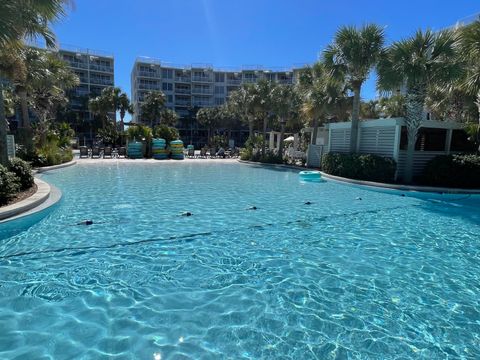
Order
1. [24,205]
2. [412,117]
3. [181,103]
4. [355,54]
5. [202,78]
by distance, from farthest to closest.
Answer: [181,103] → [202,78] → [355,54] → [412,117] → [24,205]

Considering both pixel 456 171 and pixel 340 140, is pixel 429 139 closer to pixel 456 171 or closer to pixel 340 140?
pixel 456 171

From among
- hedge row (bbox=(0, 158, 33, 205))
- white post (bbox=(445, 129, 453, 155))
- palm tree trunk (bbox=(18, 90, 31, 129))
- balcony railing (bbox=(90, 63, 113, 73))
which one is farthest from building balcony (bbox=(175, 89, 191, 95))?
hedge row (bbox=(0, 158, 33, 205))

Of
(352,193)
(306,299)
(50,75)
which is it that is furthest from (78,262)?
(50,75)

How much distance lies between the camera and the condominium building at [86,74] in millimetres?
58188

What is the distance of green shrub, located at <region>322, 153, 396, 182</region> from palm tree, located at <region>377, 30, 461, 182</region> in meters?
0.82

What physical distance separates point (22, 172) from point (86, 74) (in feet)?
198

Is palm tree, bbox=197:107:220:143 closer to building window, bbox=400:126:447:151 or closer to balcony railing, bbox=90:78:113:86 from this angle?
balcony railing, bbox=90:78:113:86

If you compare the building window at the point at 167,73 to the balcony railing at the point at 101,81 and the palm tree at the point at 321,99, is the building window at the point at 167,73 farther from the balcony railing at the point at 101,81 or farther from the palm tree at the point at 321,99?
the palm tree at the point at 321,99

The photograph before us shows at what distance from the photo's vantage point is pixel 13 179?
25.8 ft

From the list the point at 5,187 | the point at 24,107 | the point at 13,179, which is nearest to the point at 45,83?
the point at 24,107

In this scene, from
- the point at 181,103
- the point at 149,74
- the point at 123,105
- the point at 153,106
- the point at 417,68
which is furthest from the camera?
the point at 181,103

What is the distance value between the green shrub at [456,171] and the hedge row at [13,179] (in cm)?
1437

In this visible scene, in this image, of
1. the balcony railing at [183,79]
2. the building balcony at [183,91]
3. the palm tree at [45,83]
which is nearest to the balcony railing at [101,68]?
the balcony railing at [183,79]

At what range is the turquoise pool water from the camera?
296cm
